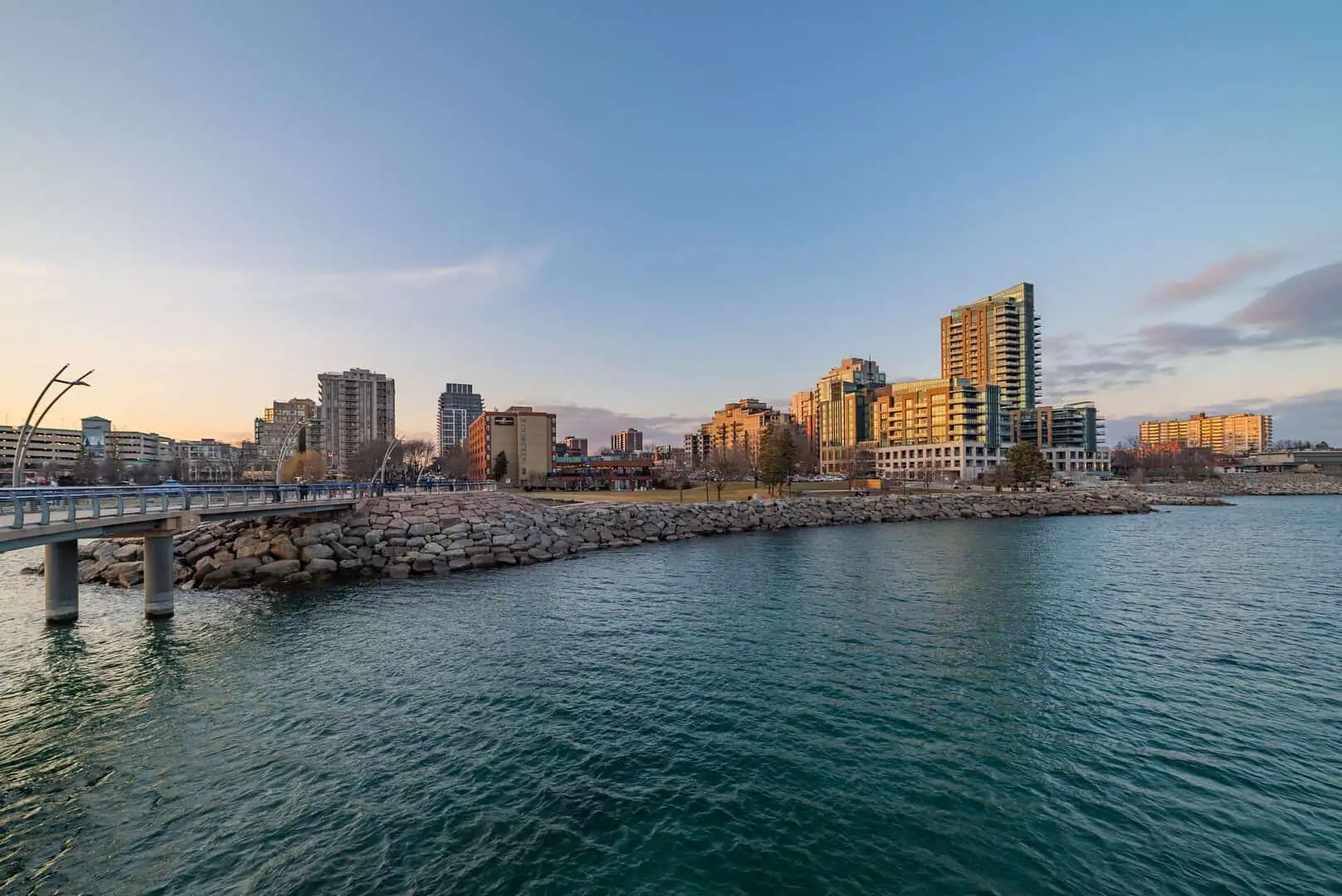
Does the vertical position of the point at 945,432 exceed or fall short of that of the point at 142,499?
it exceeds it

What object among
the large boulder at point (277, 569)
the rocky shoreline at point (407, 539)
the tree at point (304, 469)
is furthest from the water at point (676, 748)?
the tree at point (304, 469)

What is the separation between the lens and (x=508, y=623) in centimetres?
2584

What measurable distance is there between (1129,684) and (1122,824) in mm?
9401

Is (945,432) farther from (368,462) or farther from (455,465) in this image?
(368,462)

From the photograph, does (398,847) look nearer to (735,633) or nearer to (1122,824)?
(1122,824)

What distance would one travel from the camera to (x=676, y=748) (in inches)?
561

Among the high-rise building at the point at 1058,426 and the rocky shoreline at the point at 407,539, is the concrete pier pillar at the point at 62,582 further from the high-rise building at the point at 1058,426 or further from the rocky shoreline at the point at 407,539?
the high-rise building at the point at 1058,426

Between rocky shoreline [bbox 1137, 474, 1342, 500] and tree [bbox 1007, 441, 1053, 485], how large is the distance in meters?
45.0

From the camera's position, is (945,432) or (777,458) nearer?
(777,458)

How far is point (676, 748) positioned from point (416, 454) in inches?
5273

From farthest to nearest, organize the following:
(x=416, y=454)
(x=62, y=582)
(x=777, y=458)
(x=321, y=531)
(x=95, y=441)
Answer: (x=95, y=441) < (x=416, y=454) < (x=777, y=458) < (x=321, y=531) < (x=62, y=582)

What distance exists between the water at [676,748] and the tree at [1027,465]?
8152 cm

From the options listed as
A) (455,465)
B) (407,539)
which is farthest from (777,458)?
(455,465)

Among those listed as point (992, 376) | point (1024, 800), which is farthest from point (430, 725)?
point (992, 376)
